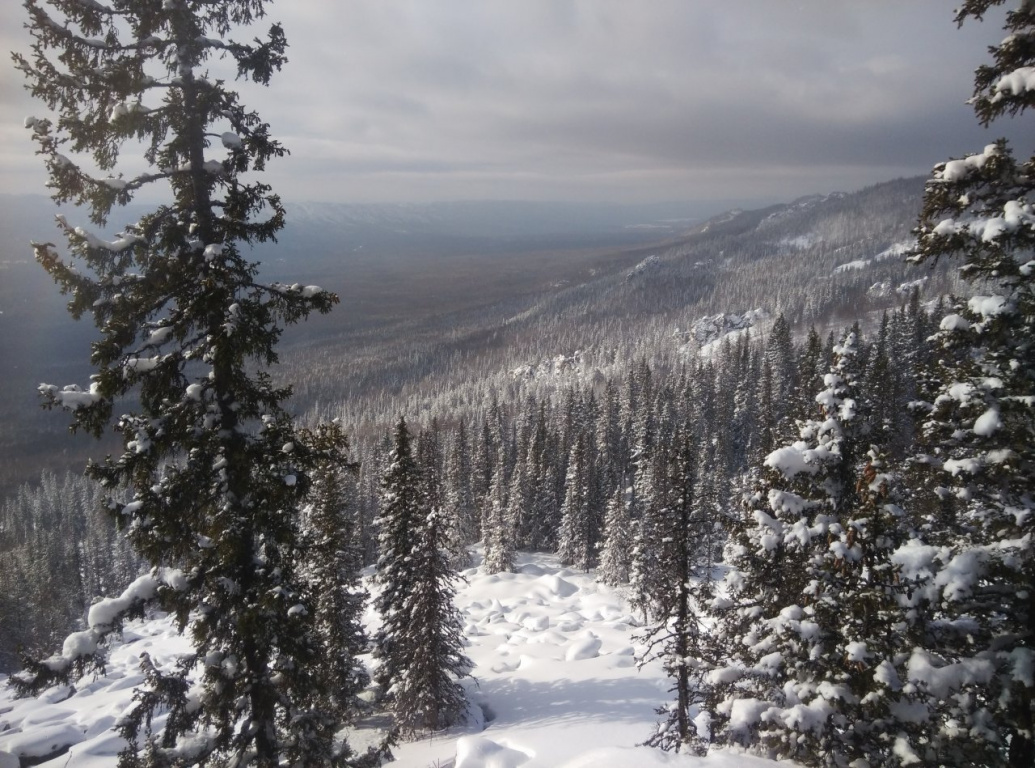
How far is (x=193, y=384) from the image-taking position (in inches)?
301

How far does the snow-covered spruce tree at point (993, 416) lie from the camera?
6.99 meters

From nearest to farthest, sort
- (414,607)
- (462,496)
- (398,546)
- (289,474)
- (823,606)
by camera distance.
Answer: (289,474) < (823,606) < (414,607) < (398,546) < (462,496)

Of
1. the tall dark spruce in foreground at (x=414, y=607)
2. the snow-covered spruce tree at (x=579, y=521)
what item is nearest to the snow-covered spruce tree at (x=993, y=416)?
the tall dark spruce in foreground at (x=414, y=607)

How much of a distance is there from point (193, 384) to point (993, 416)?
10563mm

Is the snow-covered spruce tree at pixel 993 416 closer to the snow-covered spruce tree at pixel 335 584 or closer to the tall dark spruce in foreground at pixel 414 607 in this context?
the snow-covered spruce tree at pixel 335 584

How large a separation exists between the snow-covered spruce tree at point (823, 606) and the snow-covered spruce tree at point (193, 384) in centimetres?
794

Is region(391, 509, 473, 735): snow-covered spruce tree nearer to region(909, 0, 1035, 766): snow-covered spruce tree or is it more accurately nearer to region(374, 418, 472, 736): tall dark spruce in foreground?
region(374, 418, 472, 736): tall dark spruce in foreground

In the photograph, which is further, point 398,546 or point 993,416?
point 398,546

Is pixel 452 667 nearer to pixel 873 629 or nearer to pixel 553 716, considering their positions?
pixel 553 716

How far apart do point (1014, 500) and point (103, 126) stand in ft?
43.0

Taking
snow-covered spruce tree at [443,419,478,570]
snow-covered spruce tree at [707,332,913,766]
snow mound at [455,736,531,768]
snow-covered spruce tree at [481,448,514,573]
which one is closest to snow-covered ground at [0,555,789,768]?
snow mound at [455,736,531,768]

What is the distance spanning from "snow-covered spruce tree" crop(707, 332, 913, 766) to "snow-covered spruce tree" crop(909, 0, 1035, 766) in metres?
1.06

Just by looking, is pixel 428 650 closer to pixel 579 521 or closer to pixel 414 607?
pixel 414 607

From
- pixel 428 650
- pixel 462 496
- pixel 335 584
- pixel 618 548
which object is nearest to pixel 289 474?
pixel 335 584
